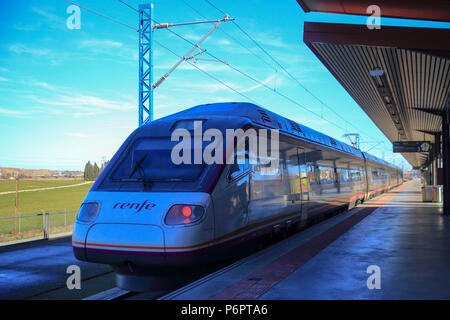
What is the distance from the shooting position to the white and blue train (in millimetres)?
5539

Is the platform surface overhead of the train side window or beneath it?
beneath

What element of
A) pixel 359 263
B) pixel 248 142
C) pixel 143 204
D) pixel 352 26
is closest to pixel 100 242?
pixel 143 204

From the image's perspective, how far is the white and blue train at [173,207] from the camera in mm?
5539

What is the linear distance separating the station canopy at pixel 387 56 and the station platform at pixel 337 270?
14.7ft

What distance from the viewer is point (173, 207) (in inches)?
223

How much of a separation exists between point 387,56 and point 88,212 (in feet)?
31.0

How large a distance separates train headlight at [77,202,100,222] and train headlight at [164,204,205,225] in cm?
118

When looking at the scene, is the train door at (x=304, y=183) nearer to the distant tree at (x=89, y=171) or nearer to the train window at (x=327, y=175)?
the train window at (x=327, y=175)

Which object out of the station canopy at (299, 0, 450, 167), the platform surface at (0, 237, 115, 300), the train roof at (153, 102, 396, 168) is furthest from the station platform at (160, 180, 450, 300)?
the station canopy at (299, 0, 450, 167)

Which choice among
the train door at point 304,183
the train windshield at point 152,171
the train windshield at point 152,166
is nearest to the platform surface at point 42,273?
the train windshield at point 152,171

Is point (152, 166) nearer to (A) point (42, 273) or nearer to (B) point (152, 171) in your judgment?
(B) point (152, 171)

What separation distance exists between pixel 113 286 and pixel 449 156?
1318 cm

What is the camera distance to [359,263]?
22.1 ft

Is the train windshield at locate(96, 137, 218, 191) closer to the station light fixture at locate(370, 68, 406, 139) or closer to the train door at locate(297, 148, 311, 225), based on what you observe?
the train door at locate(297, 148, 311, 225)
